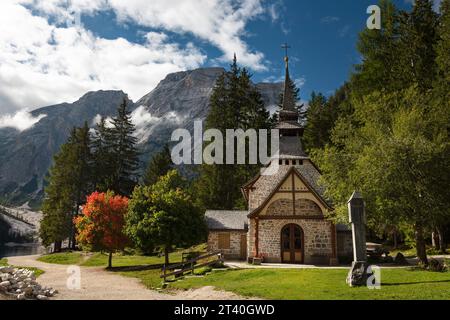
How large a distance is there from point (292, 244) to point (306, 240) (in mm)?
1093

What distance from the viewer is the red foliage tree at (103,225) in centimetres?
3086

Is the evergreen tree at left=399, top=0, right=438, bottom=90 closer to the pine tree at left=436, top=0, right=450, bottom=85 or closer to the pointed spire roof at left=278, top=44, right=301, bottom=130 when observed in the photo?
the pine tree at left=436, top=0, right=450, bottom=85

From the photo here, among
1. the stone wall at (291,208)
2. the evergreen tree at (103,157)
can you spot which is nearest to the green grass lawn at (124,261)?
the stone wall at (291,208)

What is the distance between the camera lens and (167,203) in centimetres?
2800

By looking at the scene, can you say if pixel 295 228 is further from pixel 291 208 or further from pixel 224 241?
pixel 224 241

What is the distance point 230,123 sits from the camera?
49.7 metres

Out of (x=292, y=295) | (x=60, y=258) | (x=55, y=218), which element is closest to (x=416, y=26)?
(x=292, y=295)

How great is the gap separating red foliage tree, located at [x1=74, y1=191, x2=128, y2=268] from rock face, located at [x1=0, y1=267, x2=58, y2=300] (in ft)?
48.0

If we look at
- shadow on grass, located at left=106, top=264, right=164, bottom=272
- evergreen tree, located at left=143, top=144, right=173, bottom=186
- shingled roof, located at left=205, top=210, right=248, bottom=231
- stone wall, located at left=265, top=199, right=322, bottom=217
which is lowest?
shadow on grass, located at left=106, top=264, right=164, bottom=272

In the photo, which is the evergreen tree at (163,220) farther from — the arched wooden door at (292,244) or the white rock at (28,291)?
the white rock at (28,291)

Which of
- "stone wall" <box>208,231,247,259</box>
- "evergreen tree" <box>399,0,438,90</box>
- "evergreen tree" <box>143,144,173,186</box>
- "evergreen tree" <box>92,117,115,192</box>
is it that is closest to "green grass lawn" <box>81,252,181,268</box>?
"stone wall" <box>208,231,247,259</box>

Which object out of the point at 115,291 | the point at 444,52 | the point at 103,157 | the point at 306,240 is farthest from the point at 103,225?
the point at 444,52

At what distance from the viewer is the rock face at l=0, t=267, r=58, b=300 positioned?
14.2 meters
